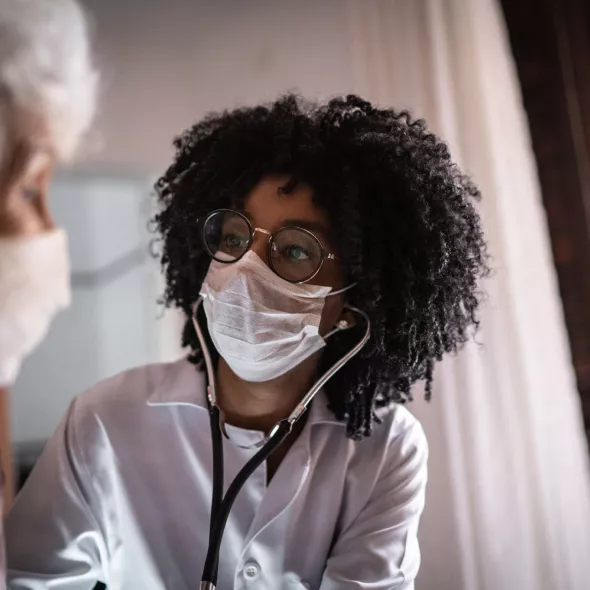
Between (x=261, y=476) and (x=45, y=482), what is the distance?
0.32 m

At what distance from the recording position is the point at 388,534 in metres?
0.84

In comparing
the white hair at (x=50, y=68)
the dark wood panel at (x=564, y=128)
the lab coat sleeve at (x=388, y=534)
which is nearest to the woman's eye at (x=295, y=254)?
the lab coat sleeve at (x=388, y=534)

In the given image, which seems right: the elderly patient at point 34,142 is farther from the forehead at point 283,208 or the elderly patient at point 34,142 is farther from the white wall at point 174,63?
the forehead at point 283,208

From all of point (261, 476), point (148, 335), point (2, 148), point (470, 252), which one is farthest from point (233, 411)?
point (2, 148)

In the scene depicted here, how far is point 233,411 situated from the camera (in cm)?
90

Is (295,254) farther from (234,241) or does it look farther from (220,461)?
(220,461)

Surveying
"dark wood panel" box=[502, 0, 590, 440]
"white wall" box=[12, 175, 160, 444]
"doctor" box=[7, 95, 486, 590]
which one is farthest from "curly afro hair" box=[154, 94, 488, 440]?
"white wall" box=[12, 175, 160, 444]

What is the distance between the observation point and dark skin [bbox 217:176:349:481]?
2.71ft

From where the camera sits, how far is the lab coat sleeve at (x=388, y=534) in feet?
2.67

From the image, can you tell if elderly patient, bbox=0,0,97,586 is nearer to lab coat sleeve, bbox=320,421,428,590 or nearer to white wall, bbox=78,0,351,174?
white wall, bbox=78,0,351,174

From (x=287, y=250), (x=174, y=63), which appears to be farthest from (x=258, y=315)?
(x=174, y=63)

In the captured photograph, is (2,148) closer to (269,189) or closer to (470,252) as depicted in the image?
(269,189)

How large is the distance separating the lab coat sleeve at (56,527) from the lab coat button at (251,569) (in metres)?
0.24

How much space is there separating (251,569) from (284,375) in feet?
0.93
